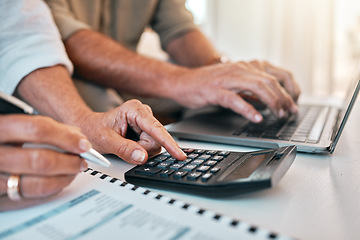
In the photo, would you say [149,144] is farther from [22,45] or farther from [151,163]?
[22,45]

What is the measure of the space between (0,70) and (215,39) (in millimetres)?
2194

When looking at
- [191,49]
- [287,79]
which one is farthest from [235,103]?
[191,49]

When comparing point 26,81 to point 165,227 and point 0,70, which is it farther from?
point 165,227

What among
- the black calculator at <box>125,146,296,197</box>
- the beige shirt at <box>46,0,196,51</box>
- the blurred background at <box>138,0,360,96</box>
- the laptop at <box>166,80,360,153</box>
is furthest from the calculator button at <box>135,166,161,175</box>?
the blurred background at <box>138,0,360,96</box>

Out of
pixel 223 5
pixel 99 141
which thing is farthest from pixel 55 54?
pixel 223 5

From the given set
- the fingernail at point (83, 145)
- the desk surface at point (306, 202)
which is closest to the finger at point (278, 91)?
the desk surface at point (306, 202)

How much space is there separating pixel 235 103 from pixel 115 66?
1.17 ft

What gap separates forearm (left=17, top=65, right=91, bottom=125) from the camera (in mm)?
540

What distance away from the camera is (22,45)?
57 centimetres

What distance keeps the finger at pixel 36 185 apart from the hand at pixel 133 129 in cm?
11

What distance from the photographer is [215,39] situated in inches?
103

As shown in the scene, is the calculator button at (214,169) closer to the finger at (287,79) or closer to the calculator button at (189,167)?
the calculator button at (189,167)

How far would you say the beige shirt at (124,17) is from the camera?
82 cm

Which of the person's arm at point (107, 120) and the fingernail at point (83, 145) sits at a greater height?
the fingernail at point (83, 145)
